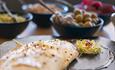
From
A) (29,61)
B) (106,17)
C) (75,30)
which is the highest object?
(106,17)

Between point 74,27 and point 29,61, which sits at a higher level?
point 74,27

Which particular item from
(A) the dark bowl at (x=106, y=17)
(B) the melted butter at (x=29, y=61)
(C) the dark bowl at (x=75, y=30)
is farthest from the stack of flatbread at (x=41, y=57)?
(A) the dark bowl at (x=106, y=17)

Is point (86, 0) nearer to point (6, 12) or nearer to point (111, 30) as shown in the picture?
point (111, 30)

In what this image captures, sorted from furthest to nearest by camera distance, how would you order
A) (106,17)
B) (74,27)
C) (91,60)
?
(106,17)
(74,27)
(91,60)

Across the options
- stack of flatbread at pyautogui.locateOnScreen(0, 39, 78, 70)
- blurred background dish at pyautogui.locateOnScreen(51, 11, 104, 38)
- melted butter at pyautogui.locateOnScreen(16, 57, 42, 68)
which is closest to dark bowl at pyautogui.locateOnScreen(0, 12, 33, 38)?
blurred background dish at pyautogui.locateOnScreen(51, 11, 104, 38)

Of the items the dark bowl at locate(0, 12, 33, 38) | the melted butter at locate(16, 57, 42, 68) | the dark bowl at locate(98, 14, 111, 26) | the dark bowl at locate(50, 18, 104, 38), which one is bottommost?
the melted butter at locate(16, 57, 42, 68)

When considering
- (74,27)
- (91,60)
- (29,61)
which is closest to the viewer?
(29,61)

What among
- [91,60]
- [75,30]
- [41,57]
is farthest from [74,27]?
[41,57]

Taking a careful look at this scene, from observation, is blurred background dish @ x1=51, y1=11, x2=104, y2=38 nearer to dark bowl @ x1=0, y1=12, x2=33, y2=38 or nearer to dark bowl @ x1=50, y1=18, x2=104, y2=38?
dark bowl @ x1=50, y1=18, x2=104, y2=38

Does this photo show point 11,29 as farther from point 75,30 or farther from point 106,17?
point 106,17
